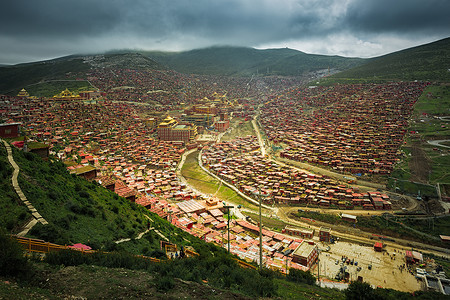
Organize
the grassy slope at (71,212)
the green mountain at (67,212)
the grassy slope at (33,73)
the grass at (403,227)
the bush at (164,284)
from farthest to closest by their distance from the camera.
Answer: the grassy slope at (33,73)
the grass at (403,227)
the grassy slope at (71,212)
the green mountain at (67,212)
the bush at (164,284)

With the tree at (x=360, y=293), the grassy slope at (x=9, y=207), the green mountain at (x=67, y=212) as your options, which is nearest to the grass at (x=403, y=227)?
the tree at (x=360, y=293)

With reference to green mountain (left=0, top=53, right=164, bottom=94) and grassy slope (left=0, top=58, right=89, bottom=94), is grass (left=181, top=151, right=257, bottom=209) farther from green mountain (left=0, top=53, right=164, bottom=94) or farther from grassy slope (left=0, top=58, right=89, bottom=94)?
grassy slope (left=0, top=58, right=89, bottom=94)

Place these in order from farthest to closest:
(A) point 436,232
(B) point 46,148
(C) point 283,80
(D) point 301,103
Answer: (C) point 283,80 < (D) point 301,103 < (A) point 436,232 < (B) point 46,148

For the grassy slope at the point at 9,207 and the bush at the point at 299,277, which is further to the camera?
the bush at the point at 299,277

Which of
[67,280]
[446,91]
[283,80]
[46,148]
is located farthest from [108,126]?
[283,80]

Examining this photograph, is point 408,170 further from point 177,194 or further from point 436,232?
point 177,194

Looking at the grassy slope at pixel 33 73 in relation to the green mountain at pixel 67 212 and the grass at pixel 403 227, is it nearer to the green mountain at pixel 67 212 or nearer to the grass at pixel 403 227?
the green mountain at pixel 67 212
